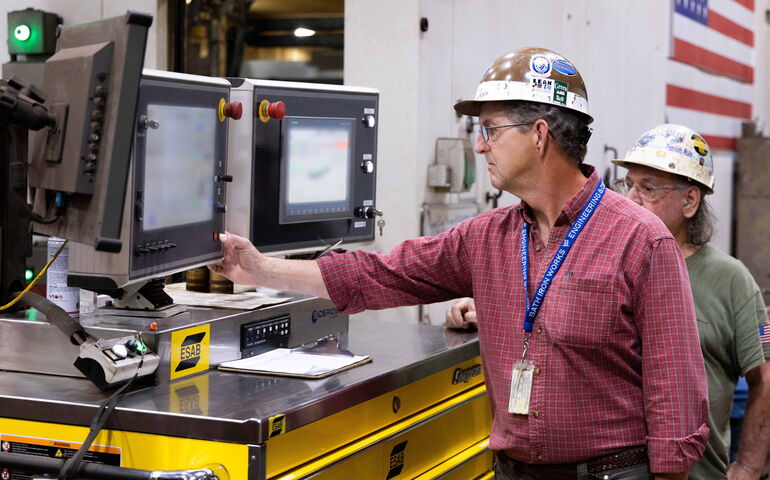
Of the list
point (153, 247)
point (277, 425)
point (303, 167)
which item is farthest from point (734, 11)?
point (277, 425)

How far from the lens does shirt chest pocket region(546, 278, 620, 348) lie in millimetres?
2234

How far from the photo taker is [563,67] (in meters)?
2.36

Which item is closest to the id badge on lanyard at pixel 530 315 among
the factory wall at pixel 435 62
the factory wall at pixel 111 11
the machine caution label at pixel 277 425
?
the machine caution label at pixel 277 425

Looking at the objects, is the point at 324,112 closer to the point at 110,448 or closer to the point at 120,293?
the point at 120,293

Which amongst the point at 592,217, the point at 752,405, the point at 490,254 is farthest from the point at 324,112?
the point at 752,405

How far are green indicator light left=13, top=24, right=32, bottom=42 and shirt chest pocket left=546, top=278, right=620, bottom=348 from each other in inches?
122

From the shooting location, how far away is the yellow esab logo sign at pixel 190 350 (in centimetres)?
233

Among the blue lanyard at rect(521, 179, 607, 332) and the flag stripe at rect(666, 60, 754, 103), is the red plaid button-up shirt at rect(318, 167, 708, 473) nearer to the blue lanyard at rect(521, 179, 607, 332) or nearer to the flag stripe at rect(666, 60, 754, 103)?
the blue lanyard at rect(521, 179, 607, 332)

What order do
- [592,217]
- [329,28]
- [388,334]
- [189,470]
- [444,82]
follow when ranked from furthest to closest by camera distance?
1. [329,28]
2. [444,82]
3. [388,334]
4. [592,217]
5. [189,470]

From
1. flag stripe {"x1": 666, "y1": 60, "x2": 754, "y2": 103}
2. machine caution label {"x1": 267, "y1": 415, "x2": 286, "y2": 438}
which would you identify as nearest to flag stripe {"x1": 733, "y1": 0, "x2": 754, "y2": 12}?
flag stripe {"x1": 666, "y1": 60, "x2": 754, "y2": 103}

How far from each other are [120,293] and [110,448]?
431 mm

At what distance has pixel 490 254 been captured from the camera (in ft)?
8.09

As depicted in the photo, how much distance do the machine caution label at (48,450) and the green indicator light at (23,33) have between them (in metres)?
2.75

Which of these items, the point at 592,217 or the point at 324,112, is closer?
the point at 592,217
